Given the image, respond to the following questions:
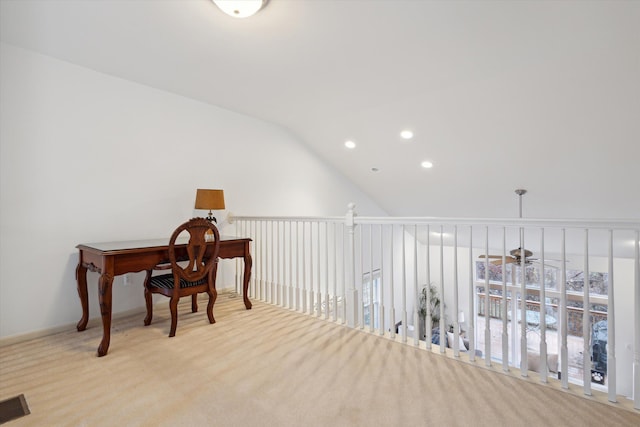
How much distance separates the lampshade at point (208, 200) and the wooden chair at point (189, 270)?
23.8 inches

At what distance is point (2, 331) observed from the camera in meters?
2.38

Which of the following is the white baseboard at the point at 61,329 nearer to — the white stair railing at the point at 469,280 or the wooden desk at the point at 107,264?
the wooden desk at the point at 107,264

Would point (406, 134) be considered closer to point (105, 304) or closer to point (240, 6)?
point (240, 6)

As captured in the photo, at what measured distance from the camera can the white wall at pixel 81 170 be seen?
245 centimetres

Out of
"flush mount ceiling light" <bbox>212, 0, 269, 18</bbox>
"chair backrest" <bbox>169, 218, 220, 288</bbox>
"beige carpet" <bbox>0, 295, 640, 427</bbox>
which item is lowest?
"beige carpet" <bbox>0, 295, 640, 427</bbox>

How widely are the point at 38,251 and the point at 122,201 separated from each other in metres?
0.74

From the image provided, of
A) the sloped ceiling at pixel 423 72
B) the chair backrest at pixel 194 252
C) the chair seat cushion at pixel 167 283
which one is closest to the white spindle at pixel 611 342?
the sloped ceiling at pixel 423 72

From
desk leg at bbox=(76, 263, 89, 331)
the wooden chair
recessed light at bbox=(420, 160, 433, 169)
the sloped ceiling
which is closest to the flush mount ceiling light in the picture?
the sloped ceiling

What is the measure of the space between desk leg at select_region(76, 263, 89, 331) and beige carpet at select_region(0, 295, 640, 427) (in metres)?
0.08

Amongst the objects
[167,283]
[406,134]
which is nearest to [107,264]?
[167,283]

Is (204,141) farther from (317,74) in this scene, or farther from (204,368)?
(204,368)

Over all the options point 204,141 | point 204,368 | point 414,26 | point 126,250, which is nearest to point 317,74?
point 414,26

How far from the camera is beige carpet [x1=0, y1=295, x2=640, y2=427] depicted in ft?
4.96

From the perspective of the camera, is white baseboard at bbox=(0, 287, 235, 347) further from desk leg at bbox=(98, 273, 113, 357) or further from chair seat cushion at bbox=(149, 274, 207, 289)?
desk leg at bbox=(98, 273, 113, 357)
